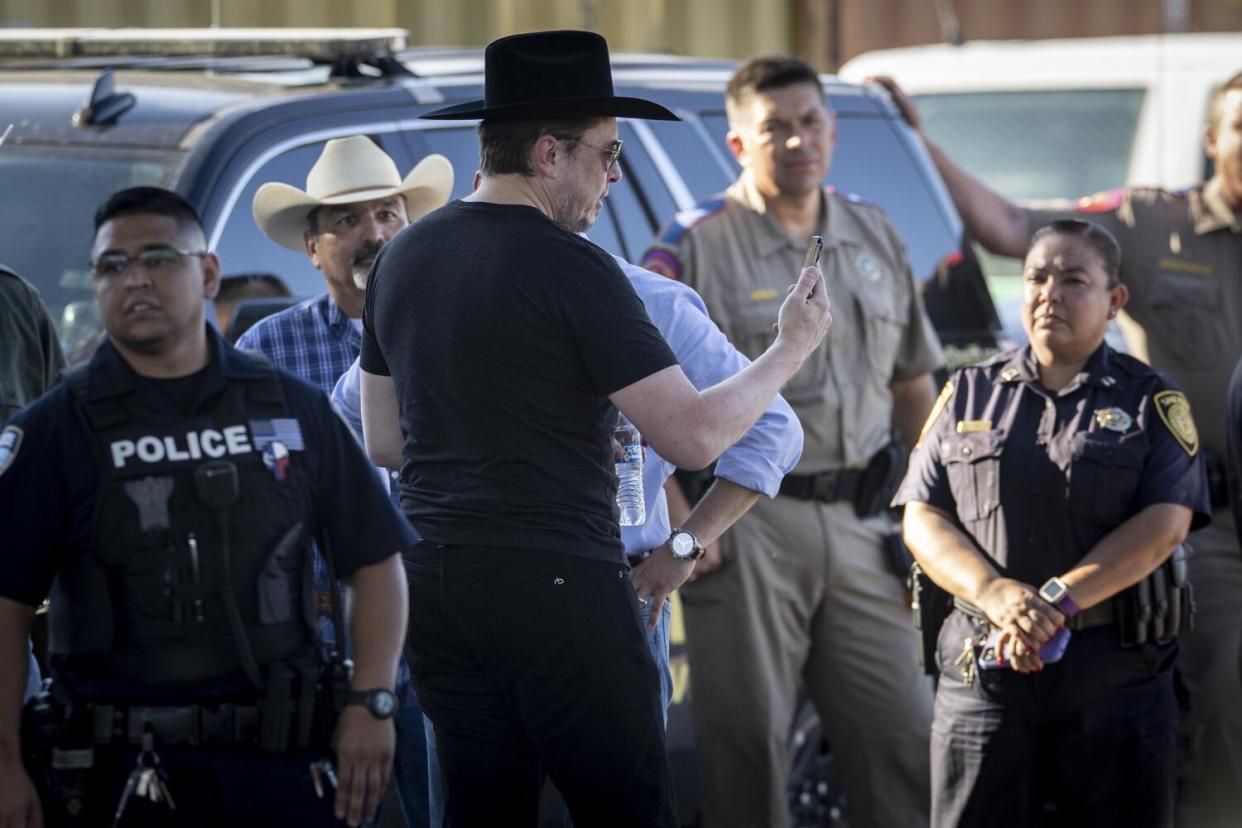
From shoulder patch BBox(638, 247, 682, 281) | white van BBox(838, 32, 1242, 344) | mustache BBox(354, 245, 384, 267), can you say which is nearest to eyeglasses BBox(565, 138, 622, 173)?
mustache BBox(354, 245, 384, 267)

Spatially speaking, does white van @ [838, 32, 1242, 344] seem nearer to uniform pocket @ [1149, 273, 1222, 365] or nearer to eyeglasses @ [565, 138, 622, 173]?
uniform pocket @ [1149, 273, 1222, 365]

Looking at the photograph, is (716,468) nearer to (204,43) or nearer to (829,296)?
(829,296)

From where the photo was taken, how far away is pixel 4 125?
14.8ft

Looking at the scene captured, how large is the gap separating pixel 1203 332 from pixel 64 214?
2.80 meters

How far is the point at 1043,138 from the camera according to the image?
30.9 feet

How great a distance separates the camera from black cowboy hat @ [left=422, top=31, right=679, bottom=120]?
3.26m

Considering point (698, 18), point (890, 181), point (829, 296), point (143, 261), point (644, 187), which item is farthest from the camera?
point (698, 18)

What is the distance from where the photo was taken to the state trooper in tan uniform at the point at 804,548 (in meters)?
4.67

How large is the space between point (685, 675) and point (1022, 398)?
105 centimetres

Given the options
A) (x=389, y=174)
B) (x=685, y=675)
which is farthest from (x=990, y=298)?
(x=389, y=174)

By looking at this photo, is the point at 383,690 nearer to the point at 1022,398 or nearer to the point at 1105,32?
the point at 1022,398

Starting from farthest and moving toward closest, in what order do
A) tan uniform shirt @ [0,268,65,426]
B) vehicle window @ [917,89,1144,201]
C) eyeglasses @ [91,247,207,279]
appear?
1. vehicle window @ [917,89,1144,201]
2. tan uniform shirt @ [0,268,65,426]
3. eyeglasses @ [91,247,207,279]

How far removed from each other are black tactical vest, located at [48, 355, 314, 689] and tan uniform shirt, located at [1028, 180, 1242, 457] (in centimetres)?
271

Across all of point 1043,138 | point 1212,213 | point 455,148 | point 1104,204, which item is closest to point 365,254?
point 455,148
